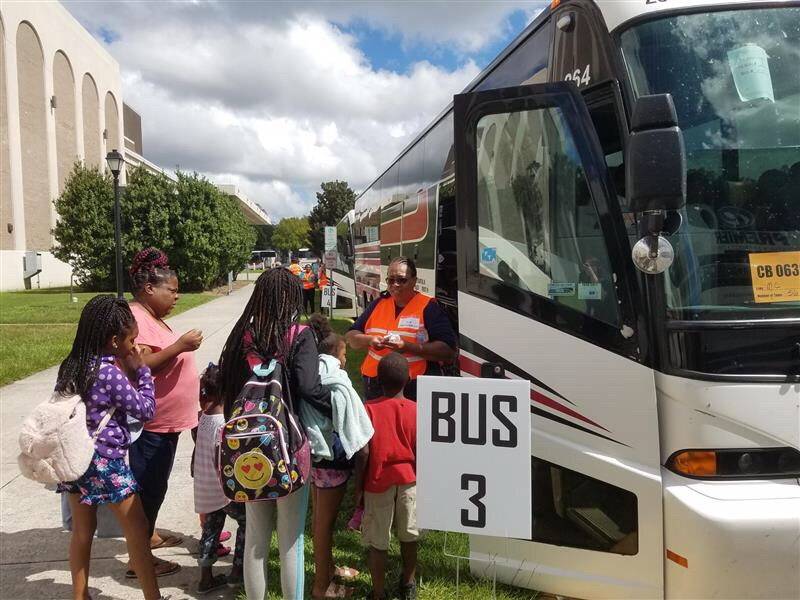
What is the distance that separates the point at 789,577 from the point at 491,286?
1938 mm

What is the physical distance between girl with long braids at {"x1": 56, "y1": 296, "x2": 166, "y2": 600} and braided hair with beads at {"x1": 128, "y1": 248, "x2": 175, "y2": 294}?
1.39 ft

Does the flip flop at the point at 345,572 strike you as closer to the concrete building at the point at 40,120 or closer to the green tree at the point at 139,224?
the green tree at the point at 139,224

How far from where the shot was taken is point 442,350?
395 centimetres

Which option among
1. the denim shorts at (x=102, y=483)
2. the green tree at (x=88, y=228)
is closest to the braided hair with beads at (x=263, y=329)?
the denim shorts at (x=102, y=483)

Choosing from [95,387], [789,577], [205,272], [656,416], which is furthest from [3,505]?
[205,272]

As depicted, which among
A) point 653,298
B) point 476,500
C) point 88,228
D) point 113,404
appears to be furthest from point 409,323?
point 88,228

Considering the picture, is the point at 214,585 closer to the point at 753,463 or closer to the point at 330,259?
the point at 753,463

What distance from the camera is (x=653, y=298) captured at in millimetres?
2742

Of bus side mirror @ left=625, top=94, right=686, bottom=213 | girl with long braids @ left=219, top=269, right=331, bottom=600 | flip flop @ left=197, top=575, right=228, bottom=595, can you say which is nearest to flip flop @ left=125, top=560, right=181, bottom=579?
flip flop @ left=197, top=575, right=228, bottom=595

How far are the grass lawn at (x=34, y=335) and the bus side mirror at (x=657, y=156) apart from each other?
10.2 meters

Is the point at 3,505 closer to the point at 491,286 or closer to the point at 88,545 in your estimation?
the point at 88,545

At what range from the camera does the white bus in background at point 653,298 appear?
2605 mm

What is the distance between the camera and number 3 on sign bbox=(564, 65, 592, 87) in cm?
318

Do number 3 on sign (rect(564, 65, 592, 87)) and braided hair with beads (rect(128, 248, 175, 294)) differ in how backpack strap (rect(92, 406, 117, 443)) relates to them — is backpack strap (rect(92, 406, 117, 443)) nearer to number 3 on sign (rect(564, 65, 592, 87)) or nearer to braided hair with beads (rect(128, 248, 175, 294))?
braided hair with beads (rect(128, 248, 175, 294))
